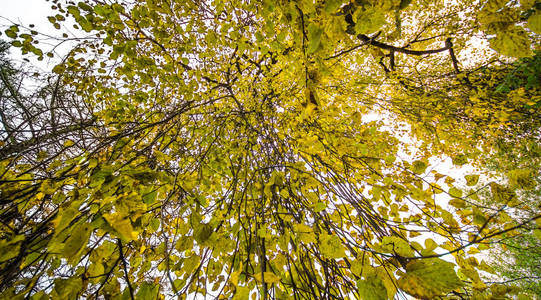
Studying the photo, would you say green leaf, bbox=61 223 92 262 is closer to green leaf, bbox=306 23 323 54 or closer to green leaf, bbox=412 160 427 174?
green leaf, bbox=306 23 323 54

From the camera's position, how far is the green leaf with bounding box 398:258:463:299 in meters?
0.68

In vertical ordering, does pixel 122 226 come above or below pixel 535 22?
below

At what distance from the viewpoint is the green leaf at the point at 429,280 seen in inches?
26.8

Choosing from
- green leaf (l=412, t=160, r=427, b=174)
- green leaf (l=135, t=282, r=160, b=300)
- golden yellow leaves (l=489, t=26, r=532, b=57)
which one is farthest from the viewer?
green leaf (l=412, t=160, r=427, b=174)

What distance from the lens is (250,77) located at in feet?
15.4

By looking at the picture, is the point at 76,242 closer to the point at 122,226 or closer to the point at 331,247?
the point at 122,226

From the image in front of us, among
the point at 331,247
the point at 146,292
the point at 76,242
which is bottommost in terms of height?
the point at 146,292

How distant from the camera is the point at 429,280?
2.32 ft

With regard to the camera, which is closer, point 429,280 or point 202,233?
point 429,280

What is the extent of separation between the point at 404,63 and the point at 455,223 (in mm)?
6765

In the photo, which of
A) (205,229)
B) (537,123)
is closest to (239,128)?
(205,229)

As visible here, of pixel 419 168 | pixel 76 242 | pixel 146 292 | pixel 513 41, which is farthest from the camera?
pixel 419 168

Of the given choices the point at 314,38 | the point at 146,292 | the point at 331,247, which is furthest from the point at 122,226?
the point at 314,38

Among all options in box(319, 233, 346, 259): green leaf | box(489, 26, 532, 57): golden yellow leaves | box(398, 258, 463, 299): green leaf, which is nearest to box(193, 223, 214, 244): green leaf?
box(319, 233, 346, 259): green leaf
